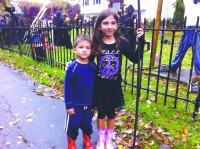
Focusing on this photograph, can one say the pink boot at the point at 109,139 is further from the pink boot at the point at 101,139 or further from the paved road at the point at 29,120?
the paved road at the point at 29,120

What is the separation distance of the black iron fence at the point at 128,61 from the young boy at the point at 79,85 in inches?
45.1

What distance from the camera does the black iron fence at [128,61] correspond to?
12.3 feet

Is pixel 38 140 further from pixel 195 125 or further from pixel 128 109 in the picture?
pixel 195 125

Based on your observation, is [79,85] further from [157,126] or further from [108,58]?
[157,126]

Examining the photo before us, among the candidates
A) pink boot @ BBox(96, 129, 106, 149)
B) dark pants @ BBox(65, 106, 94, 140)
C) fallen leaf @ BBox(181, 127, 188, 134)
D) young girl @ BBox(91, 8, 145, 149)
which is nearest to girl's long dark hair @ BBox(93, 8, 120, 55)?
young girl @ BBox(91, 8, 145, 149)

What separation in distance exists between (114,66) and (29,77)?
4227 millimetres

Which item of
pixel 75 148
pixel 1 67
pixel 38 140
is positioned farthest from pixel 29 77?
pixel 75 148

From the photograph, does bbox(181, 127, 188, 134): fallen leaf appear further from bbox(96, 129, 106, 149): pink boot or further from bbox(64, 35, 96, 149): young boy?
bbox(64, 35, 96, 149): young boy

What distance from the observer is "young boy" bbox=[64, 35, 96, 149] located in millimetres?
2555

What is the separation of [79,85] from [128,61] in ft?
16.9

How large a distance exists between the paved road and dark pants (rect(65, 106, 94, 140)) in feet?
1.23

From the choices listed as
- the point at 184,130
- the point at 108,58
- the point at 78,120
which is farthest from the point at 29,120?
the point at 184,130

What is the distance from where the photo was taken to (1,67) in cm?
771

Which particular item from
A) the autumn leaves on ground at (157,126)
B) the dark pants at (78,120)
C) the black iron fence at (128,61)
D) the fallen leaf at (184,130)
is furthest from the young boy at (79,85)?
the fallen leaf at (184,130)
